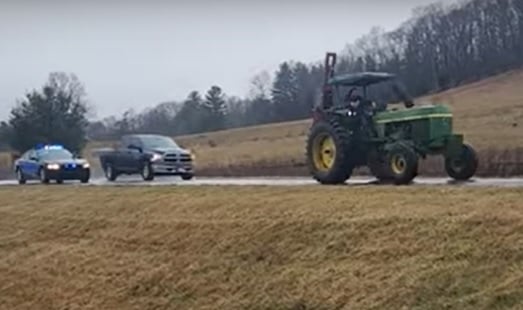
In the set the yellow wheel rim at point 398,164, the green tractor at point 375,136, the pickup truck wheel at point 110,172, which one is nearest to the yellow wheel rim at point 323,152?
the green tractor at point 375,136

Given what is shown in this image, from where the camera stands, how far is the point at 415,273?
11.1 meters

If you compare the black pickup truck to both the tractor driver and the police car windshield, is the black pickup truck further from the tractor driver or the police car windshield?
the tractor driver

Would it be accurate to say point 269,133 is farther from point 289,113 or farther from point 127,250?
point 127,250

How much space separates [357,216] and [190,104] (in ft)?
348

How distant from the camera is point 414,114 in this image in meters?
19.6

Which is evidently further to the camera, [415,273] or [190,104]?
[190,104]

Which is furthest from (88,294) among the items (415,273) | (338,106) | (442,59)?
(442,59)

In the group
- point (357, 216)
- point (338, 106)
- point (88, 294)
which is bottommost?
point (88, 294)

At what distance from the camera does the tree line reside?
96125 mm

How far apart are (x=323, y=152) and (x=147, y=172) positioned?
10.4 meters

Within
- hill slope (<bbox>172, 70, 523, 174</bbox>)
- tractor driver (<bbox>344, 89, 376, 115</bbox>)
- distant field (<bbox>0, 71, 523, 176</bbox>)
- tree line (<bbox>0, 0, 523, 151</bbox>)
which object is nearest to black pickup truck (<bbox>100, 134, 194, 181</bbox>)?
distant field (<bbox>0, 71, 523, 176</bbox>)

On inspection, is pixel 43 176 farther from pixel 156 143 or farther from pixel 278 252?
pixel 278 252

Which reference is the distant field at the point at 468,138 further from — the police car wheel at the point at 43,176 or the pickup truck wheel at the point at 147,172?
the police car wheel at the point at 43,176

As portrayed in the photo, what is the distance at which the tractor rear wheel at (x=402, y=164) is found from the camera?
1850 centimetres
